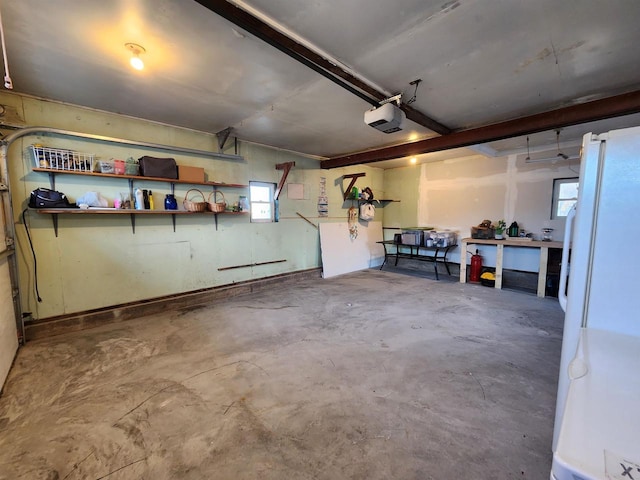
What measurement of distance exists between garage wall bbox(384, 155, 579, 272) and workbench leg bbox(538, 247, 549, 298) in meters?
0.47

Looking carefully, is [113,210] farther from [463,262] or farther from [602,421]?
[463,262]

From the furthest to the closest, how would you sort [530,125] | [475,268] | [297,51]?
[475,268] → [530,125] → [297,51]

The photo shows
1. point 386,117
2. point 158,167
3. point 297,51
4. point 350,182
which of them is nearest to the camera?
point 297,51

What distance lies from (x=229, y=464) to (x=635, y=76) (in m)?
4.31

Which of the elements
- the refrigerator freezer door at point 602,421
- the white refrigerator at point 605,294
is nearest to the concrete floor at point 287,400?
the white refrigerator at point 605,294

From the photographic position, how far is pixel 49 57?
2076 millimetres

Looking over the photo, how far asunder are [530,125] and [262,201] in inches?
156

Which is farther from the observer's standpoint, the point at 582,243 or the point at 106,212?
the point at 106,212

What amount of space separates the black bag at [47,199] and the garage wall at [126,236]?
199mm

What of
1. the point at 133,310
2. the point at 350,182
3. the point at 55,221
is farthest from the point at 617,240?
the point at 350,182

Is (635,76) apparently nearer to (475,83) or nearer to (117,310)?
(475,83)

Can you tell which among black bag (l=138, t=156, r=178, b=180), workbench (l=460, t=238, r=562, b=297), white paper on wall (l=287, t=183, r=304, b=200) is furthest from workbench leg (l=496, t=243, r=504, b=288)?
black bag (l=138, t=156, r=178, b=180)

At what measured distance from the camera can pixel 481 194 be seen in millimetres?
5469

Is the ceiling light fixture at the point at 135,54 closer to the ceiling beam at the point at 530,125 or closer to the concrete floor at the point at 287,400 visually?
the concrete floor at the point at 287,400
